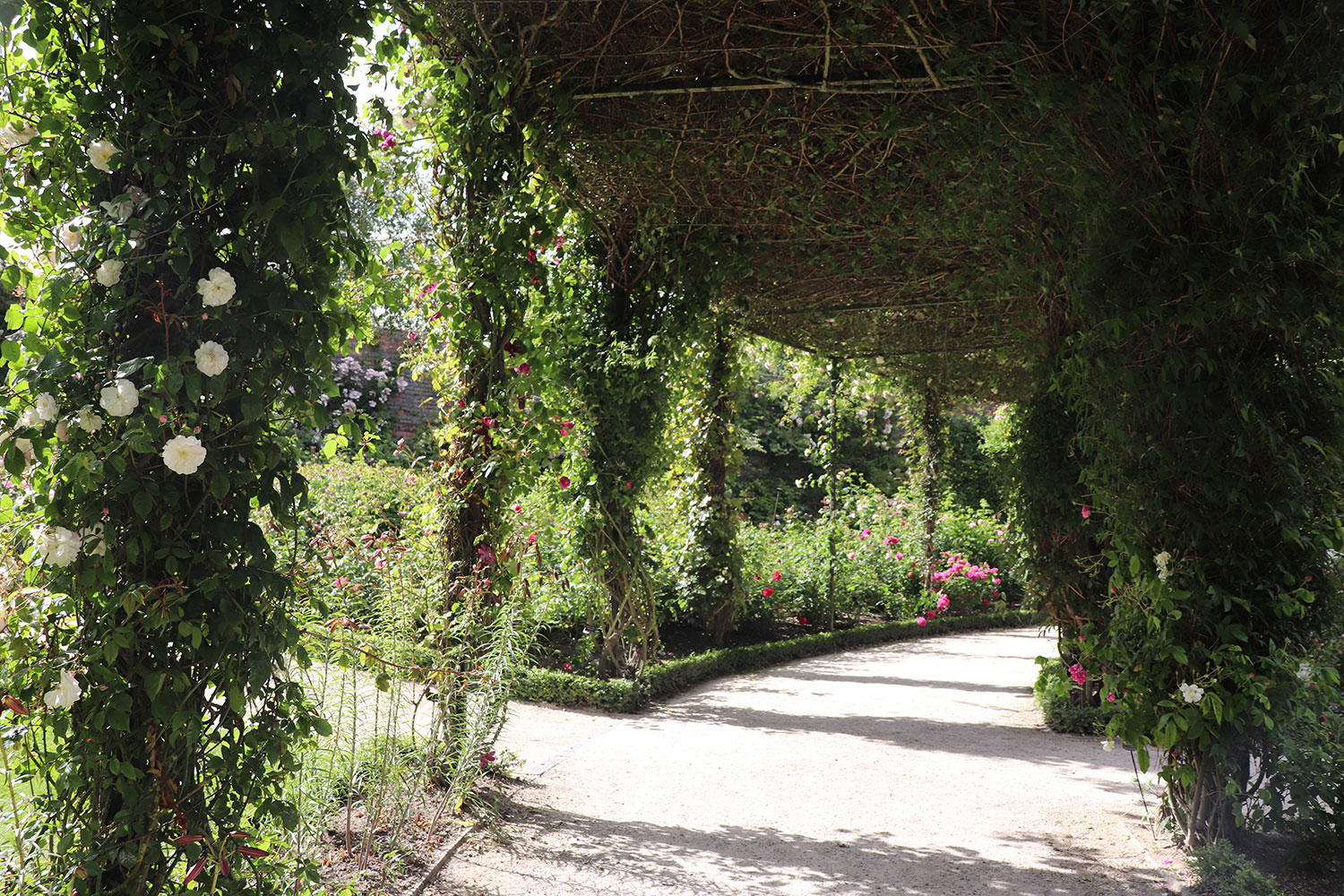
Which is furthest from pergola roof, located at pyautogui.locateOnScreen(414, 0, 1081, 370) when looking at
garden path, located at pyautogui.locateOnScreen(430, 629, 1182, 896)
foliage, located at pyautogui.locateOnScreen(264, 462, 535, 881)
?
garden path, located at pyautogui.locateOnScreen(430, 629, 1182, 896)

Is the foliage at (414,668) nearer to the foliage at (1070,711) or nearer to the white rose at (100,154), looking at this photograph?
the white rose at (100,154)

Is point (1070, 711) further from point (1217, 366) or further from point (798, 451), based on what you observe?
point (798, 451)

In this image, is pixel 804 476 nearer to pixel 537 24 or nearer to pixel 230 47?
pixel 537 24

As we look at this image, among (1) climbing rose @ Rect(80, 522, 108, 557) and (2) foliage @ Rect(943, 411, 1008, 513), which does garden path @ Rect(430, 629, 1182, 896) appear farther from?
(2) foliage @ Rect(943, 411, 1008, 513)

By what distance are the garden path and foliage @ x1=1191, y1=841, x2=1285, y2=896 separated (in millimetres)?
140

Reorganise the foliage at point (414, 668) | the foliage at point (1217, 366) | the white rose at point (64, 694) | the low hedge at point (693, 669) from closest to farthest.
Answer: the white rose at point (64, 694)
the foliage at point (1217, 366)
the foliage at point (414, 668)
the low hedge at point (693, 669)

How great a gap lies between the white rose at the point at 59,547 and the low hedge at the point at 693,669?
6.90 ft

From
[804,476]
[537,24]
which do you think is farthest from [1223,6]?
[804,476]

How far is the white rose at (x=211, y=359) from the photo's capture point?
1785 millimetres

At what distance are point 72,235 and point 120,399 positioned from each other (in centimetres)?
39

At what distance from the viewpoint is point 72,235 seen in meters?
1.81

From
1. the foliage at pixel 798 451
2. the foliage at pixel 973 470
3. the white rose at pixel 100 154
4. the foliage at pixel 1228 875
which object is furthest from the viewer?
the foliage at pixel 973 470

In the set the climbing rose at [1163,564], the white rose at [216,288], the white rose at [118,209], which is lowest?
the climbing rose at [1163,564]

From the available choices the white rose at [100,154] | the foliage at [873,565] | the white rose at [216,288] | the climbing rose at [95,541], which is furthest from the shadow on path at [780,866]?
the foliage at [873,565]
